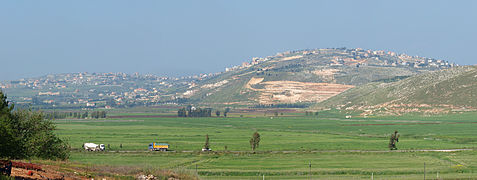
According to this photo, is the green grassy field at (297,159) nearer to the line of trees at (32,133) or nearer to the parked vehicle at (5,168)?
the line of trees at (32,133)

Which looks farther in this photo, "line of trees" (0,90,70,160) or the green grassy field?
the green grassy field

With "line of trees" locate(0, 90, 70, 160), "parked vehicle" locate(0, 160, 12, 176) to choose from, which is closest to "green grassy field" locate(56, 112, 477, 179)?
"line of trees" locate(0, 90, 70, 160)

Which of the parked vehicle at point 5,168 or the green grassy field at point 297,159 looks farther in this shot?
the green grassy field at point 297,159

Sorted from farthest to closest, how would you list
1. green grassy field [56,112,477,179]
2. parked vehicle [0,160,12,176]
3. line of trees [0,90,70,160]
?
green grassy field [56,112,477,179], line of trees [0,90,70,160], parked vehicle [0,160,12,176]

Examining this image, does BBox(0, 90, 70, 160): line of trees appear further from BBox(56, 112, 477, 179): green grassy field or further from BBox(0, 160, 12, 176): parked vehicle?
BBox(0, 160, 12, 176): parked vehicle

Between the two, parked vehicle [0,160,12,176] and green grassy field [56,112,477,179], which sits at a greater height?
parked vehicle [0,160,12,176]

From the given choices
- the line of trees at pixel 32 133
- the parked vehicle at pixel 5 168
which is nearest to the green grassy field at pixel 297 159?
the line of trees at pixel 32 133

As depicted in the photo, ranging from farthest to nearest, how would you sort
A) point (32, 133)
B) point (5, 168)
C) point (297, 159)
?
1. point (297, 159)
2. point (32, 133)
3. point (5, 168)

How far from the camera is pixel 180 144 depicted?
106500mm

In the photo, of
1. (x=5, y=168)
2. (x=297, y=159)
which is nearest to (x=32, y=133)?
(x=5, y=168)

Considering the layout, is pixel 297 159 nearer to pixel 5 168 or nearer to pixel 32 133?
pixel 32 133

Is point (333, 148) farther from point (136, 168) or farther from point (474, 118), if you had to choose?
point (474, 118)

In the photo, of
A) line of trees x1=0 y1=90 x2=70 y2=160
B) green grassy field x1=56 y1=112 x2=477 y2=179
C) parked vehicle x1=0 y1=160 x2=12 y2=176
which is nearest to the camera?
parked vehicle x1=0 y1=160 x2=12 y2=176

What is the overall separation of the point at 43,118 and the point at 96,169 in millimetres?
17295
